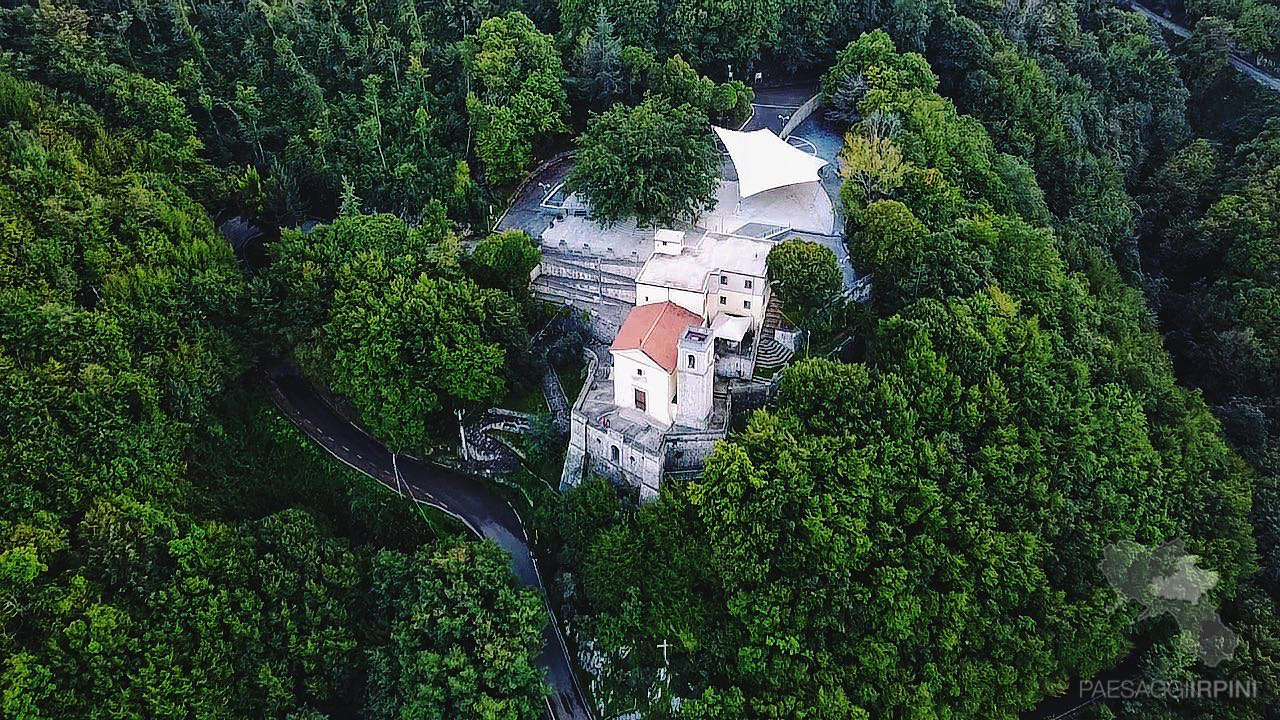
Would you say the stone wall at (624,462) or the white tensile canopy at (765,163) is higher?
the white tensile canopy at (765,163)

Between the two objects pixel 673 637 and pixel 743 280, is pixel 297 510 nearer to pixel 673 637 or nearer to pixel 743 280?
pixel 673 637

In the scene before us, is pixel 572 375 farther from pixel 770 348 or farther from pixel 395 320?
pixel 770 348

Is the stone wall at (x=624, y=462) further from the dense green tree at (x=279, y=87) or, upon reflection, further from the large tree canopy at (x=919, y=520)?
the dense green tree at (x=279, y=87)

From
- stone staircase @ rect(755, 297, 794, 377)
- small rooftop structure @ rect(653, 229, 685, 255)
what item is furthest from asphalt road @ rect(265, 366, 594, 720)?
small rooftop structure @ rect(653, 229, 685, 255)

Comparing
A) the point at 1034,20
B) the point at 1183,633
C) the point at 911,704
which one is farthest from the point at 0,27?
the point at 1034,20

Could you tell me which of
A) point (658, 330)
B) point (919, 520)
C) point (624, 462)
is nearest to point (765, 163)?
point (658, 330)

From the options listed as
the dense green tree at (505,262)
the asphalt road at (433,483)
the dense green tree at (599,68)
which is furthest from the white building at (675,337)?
the dense green tree at (599,68)
